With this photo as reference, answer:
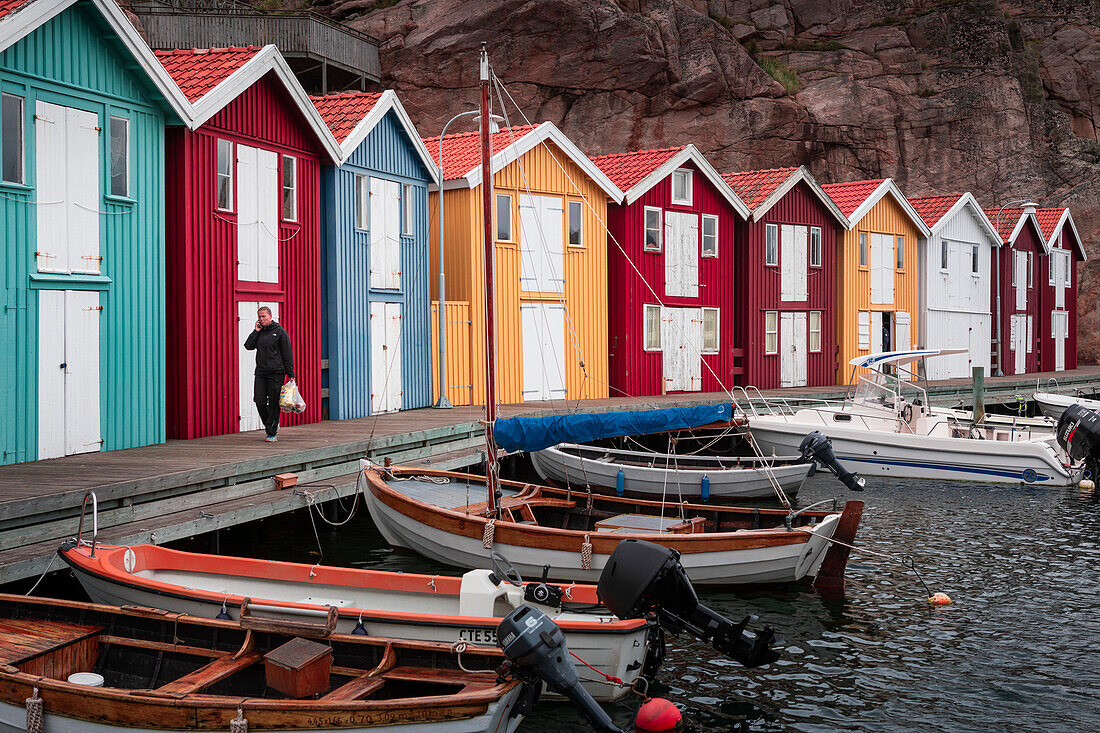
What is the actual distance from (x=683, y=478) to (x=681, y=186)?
1357 centimetres

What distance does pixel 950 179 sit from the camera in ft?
176

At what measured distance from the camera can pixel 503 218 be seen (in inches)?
1076

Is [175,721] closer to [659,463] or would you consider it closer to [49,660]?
[49,660]

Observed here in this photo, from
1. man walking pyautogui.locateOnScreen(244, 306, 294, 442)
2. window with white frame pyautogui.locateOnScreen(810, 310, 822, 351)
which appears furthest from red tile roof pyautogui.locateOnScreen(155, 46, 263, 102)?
window with white frame pyautogui.locateOnScreen(810, 310, 822, 351)

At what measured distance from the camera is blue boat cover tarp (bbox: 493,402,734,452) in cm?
1393

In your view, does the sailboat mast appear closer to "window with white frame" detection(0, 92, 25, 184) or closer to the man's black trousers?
the man's black trousers

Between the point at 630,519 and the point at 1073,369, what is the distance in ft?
149

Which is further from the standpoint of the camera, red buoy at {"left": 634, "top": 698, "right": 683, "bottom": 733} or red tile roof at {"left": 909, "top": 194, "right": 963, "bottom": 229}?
red tile roof at {"left": 909, "top": 194, "right": 963, "bottom": 229}

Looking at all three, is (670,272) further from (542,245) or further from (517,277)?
(517,277)

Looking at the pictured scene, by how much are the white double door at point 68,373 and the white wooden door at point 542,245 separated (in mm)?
13388

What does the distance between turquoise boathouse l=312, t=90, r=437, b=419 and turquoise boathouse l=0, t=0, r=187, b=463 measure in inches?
190

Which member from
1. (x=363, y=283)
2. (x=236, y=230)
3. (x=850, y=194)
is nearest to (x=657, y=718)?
(x=236, y=230)

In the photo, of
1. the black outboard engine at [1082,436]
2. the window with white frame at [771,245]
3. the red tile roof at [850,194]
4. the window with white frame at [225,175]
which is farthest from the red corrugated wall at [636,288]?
the window with white frame at [225,175]

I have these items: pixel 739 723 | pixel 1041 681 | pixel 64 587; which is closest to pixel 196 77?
pixel 64 587
